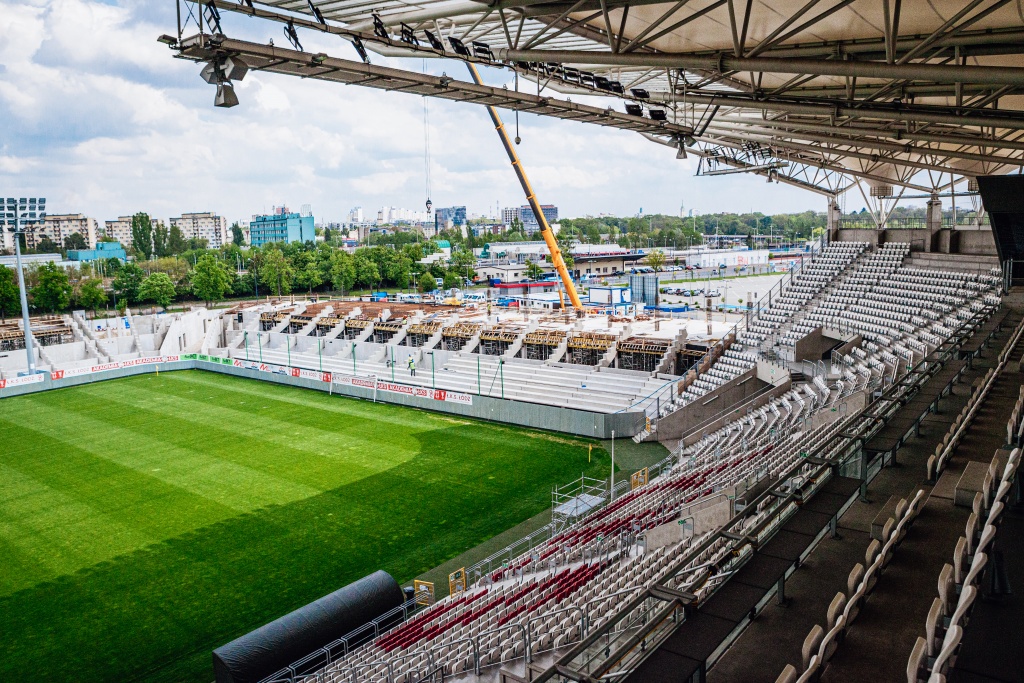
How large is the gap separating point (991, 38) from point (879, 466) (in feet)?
20.1

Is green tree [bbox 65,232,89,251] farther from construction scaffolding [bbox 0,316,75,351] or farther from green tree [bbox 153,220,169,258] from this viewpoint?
construction scaffolding [bbox 0,316,75,351]

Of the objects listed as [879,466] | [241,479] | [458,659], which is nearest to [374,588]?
[458,659]

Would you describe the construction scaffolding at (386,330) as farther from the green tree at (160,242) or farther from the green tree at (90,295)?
the green tree at (160,242)

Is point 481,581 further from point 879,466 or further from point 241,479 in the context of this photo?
point 241,479

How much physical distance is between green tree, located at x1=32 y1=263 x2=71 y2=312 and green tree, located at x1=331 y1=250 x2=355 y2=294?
2416 centimetres

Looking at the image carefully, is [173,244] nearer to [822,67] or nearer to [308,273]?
[308,273]

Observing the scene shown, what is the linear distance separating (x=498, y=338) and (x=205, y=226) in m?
167

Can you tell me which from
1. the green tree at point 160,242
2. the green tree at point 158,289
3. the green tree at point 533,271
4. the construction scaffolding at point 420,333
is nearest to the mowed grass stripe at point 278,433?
the construction scaffolding at point 420,333

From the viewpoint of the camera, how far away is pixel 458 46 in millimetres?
15266

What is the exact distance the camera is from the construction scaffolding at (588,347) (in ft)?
107

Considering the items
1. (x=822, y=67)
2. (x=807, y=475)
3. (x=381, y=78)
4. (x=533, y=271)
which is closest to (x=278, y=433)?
(x=381, y=78)

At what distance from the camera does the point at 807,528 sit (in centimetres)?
646

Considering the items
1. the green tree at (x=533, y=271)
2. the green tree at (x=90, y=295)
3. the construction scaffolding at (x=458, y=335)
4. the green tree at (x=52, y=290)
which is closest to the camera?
the construction scaffolding at (x=458, y=335)

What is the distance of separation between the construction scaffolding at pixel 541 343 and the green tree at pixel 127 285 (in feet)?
160
